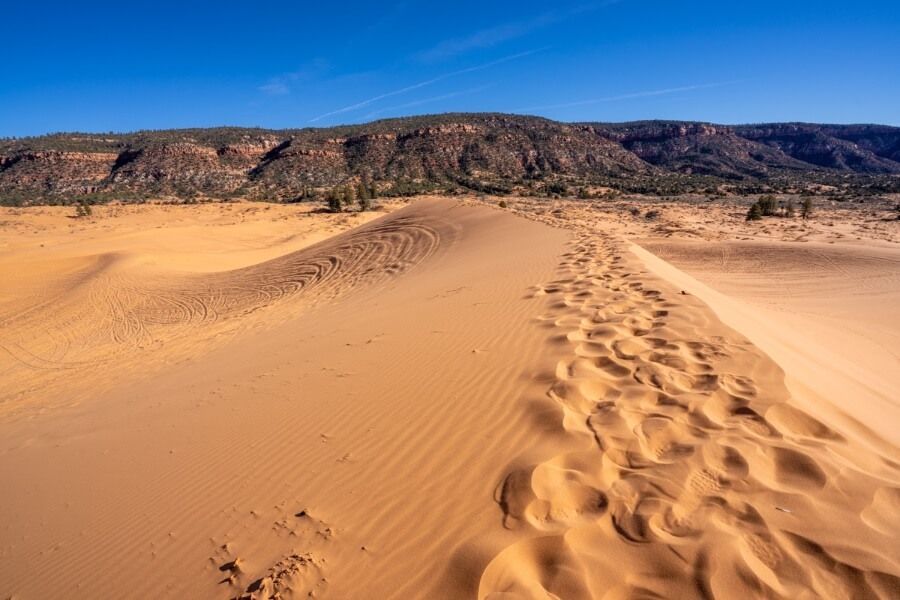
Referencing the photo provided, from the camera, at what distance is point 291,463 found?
11.3 feet

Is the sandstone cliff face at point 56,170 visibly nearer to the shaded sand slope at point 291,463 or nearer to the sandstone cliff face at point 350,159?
the sandstone cliff face at point 350,159

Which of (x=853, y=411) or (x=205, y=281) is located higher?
(x=853, y=411)

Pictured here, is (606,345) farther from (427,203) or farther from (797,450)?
(427,203)

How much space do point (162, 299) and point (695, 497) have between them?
15.8 m

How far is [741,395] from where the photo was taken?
3215 millimetres

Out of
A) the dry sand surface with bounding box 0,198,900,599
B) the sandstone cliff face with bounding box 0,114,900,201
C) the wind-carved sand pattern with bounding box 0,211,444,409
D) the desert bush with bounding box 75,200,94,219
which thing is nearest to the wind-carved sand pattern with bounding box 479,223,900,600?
the dry sand surface with bounding box 0,198,900,599

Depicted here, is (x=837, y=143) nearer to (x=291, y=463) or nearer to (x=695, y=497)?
(x=695, y=497)

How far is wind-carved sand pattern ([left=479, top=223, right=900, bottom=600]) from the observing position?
192 cm

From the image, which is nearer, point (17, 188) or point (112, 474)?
point (112, 474)

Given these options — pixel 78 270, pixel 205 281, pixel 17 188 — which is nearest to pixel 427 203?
pixel 205 281

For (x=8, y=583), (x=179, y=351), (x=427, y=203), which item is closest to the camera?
(x=8, y=583)

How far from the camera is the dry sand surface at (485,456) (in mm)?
2111

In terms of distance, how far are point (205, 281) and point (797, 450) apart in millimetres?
16763

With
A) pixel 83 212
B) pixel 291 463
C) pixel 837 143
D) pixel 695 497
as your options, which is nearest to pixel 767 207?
pixel 695 497
